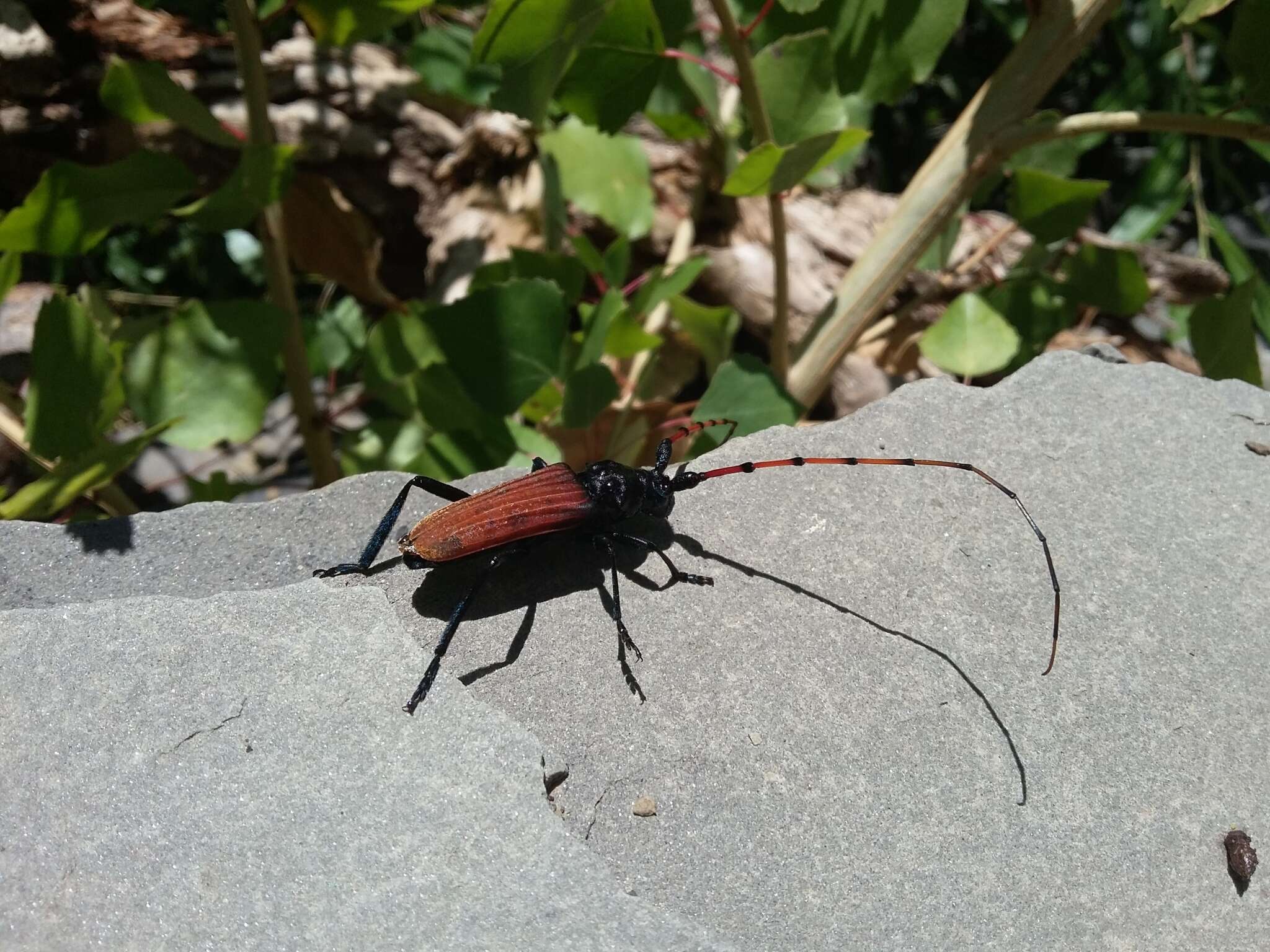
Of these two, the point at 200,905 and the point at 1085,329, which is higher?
the point at 200,905

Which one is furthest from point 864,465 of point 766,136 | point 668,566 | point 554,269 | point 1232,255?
point 1232,255

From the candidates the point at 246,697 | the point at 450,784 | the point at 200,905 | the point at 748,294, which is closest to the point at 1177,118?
the point at 748,294

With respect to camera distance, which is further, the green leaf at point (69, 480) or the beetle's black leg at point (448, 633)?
the green leaf at point (69, 480)

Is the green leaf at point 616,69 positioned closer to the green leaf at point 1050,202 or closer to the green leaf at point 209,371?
the green leaf at point 209,371

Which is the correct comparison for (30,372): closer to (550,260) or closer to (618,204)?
(550,260)

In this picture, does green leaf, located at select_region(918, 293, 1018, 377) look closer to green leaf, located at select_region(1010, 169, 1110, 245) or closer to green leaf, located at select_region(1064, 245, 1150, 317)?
green leaf, located at select_region(1010, 169, 1110, 245)

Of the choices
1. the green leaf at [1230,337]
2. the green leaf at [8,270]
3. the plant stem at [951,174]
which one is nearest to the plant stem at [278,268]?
the green leaf at [8,270]
